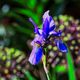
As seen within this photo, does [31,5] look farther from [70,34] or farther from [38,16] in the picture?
[70,34]

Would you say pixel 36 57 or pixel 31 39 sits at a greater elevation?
pixel 31 39

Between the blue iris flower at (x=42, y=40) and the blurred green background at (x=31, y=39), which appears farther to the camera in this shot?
the blurred green background at (x=31, y=39)

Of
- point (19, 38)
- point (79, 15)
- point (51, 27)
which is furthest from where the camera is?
point (79, 15)

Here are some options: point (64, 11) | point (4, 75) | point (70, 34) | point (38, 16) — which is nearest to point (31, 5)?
point (38, 16)

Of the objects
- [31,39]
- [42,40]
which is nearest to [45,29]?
[42,40]

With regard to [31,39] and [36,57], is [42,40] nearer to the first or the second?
[36,57]

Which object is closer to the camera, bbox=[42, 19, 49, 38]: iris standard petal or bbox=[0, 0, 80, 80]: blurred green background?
bbox=[42, 19, 49, 38]: iris standard petal

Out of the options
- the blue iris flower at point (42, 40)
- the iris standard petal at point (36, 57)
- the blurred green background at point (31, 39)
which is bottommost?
the iris standard petal at point (36, 57)

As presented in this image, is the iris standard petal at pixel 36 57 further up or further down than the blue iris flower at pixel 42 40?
further down
